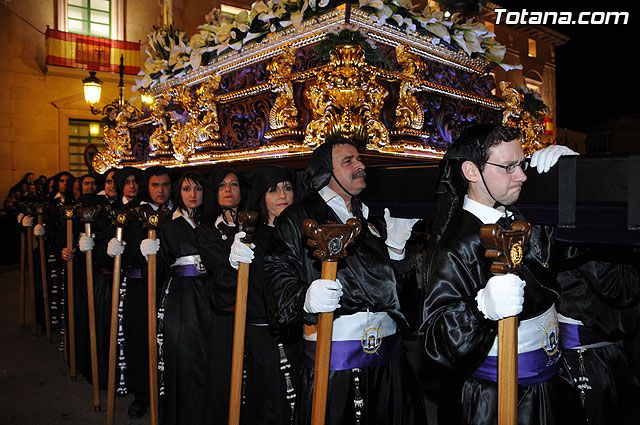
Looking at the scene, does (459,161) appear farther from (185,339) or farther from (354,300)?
(185,339)

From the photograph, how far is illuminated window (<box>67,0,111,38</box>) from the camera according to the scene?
15.7 meters

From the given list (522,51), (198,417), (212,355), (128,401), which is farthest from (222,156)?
(522,51)

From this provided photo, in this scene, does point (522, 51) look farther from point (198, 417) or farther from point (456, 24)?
point (198, 417)

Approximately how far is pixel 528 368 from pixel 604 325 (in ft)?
2.92

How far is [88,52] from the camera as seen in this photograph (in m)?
15.6

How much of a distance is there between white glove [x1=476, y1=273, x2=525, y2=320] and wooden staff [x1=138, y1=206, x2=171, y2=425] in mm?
2738

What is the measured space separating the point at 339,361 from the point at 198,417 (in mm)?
2000

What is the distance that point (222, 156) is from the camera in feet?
13.7

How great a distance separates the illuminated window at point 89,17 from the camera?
1570 cm

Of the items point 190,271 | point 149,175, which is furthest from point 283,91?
point 149,175

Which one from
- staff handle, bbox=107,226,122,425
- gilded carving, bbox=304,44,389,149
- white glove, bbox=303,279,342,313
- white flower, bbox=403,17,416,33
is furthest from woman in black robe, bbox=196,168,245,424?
white glove, bbox=303,279,342,313

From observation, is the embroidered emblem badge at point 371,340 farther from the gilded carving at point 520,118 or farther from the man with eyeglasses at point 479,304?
the gilded carving at point 520,118

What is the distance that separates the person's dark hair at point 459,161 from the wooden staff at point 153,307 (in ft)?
7.46

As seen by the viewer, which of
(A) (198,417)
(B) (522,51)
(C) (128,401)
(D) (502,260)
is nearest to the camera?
(D) (502,260)
